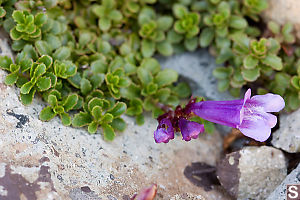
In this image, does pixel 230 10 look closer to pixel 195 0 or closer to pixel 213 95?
pixel 195 0

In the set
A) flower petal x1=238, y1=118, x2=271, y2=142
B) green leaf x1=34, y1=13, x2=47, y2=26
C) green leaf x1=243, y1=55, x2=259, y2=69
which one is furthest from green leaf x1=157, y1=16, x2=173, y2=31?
flower petal x1=238, y1=118, x2=271, y2=142

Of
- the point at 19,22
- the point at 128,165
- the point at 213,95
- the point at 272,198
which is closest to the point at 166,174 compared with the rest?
the point at 128,165

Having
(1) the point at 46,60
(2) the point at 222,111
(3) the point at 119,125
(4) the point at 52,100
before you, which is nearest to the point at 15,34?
(1) the point at 46,60

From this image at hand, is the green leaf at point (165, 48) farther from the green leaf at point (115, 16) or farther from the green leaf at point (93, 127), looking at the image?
the green leaf at point (93, 127)

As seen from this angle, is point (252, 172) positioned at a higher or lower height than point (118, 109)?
lower

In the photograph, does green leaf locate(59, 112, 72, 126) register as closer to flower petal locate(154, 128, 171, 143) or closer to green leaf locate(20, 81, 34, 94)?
green leaf locate(20, 81, 34, 94)

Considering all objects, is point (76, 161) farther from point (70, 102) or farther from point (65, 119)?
point (70, 102)

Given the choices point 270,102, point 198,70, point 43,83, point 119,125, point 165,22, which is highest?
point 270,102
